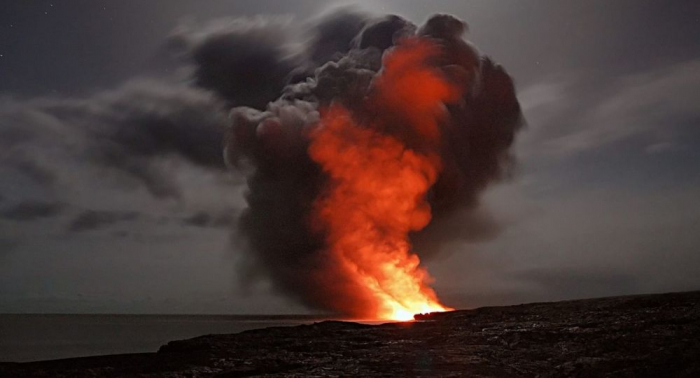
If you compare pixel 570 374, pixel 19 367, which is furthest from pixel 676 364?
pixel 19 367

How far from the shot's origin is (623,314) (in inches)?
1302

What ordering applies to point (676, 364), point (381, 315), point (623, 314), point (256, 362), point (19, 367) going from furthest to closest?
point (381, 315), point (623, 314), point (256, 362), point (19, 367), point (676, 364)

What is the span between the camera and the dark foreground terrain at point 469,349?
971 inches

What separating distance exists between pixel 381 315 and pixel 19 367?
4174 centimetres

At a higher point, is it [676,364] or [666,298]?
[666,298]

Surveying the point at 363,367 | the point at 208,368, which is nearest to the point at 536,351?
the point at 363,367

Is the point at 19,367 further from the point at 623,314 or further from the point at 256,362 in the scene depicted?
the point at 623,314

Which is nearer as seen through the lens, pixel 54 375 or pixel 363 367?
pixel 54 375

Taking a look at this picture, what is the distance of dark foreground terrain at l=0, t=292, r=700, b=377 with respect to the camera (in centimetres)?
2466

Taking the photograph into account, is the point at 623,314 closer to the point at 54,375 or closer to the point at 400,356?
the point at 400,356

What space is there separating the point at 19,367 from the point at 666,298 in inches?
1353

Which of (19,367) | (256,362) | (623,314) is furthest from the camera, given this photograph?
(623,314)

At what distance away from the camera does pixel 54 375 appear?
79.5ft

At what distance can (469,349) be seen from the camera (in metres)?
29.8
